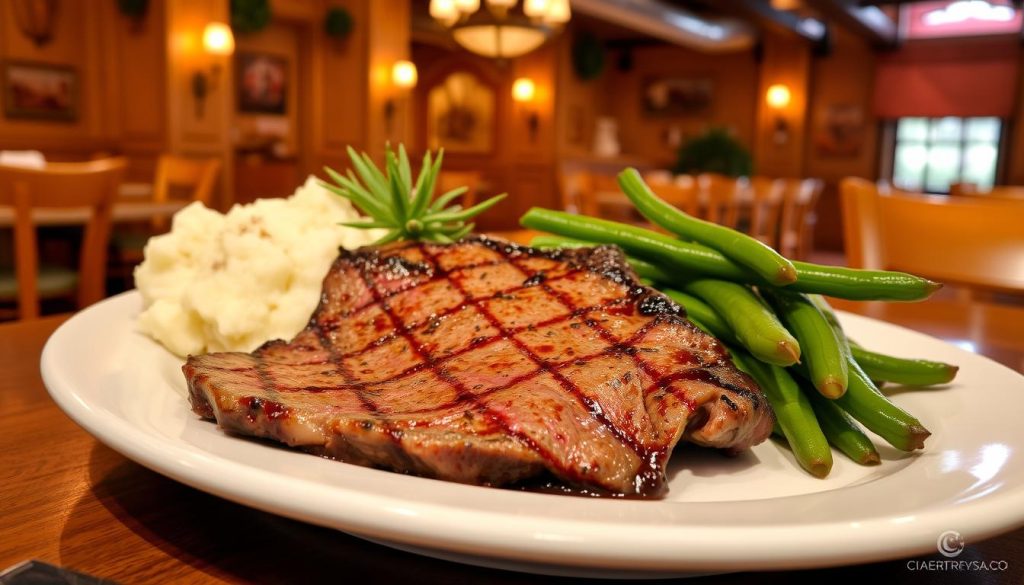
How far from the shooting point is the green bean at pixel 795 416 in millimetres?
925

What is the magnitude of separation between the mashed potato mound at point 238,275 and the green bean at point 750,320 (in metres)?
0.71

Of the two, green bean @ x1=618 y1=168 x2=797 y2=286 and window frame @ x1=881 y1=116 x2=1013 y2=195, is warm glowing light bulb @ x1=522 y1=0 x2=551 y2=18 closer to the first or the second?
green bean @ x1=618 y1=168 x2=797 y2=286

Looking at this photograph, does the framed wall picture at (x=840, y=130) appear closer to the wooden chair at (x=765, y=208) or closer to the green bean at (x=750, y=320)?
the wooden chair at (x=765, y=208)

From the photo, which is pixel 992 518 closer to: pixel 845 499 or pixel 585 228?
pixel 845 499

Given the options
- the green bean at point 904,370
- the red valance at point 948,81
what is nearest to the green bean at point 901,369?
the green bean at point 904,370

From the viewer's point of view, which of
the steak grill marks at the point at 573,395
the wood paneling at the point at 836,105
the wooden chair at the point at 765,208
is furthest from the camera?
the wood paneling at the point at 836,105

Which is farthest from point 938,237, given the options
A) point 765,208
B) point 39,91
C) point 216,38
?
point 39,91

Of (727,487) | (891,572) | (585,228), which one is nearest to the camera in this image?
(891,572)

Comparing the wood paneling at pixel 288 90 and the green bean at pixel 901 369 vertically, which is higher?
the wood paneling at pixel 288 90

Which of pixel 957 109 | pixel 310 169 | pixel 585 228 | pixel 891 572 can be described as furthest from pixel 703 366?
pixel 957 109

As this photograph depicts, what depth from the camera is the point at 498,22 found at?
23.0 ft

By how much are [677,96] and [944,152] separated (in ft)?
16.5

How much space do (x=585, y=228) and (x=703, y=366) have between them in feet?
1.93

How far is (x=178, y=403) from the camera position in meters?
0.97
